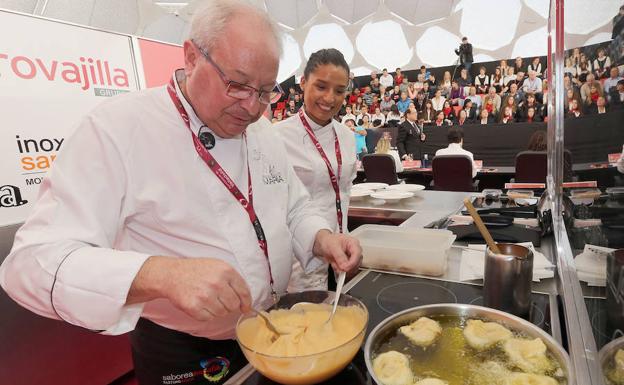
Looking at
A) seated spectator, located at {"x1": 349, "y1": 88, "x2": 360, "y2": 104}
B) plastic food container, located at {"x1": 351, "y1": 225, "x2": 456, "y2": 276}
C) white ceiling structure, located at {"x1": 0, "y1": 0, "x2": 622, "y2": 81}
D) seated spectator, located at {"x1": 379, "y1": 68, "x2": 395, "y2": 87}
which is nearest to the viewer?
plastic food container, located at {"x1": 351, "y1": 225, "x2": 456, "y2": 276}

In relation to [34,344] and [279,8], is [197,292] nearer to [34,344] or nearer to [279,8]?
[34,344]

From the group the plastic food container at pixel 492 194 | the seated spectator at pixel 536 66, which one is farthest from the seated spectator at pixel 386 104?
the plastic food container at pixel 492 194

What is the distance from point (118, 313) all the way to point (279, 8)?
13.8 m

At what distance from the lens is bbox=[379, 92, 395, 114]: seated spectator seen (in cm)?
1112

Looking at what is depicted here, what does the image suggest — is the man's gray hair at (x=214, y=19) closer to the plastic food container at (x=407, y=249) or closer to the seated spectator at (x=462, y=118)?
the plastic food container at (x=407, y=249)

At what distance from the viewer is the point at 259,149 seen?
1345 mm

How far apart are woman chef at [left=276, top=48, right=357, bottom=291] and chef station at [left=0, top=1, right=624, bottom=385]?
2.27 ft

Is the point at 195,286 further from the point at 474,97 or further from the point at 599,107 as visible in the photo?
the point at 474,97

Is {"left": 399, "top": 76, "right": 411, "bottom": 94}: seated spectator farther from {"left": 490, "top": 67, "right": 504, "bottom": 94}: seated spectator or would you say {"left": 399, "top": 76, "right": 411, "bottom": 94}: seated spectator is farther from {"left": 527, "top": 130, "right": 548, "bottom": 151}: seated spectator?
{"left": 527, "top": 130, "right": 548, "bottom": 151}: seated spectator

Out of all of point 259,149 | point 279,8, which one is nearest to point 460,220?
point 259,149

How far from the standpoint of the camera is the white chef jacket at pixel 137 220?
0.82m

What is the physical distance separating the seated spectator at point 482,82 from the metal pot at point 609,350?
1041cm

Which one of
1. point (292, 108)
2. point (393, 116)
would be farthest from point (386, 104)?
point (292, 108)

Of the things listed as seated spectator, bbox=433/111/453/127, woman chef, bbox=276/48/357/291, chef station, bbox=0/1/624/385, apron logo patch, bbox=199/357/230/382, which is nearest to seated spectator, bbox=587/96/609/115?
chef station, bbox=0/1/624/385
